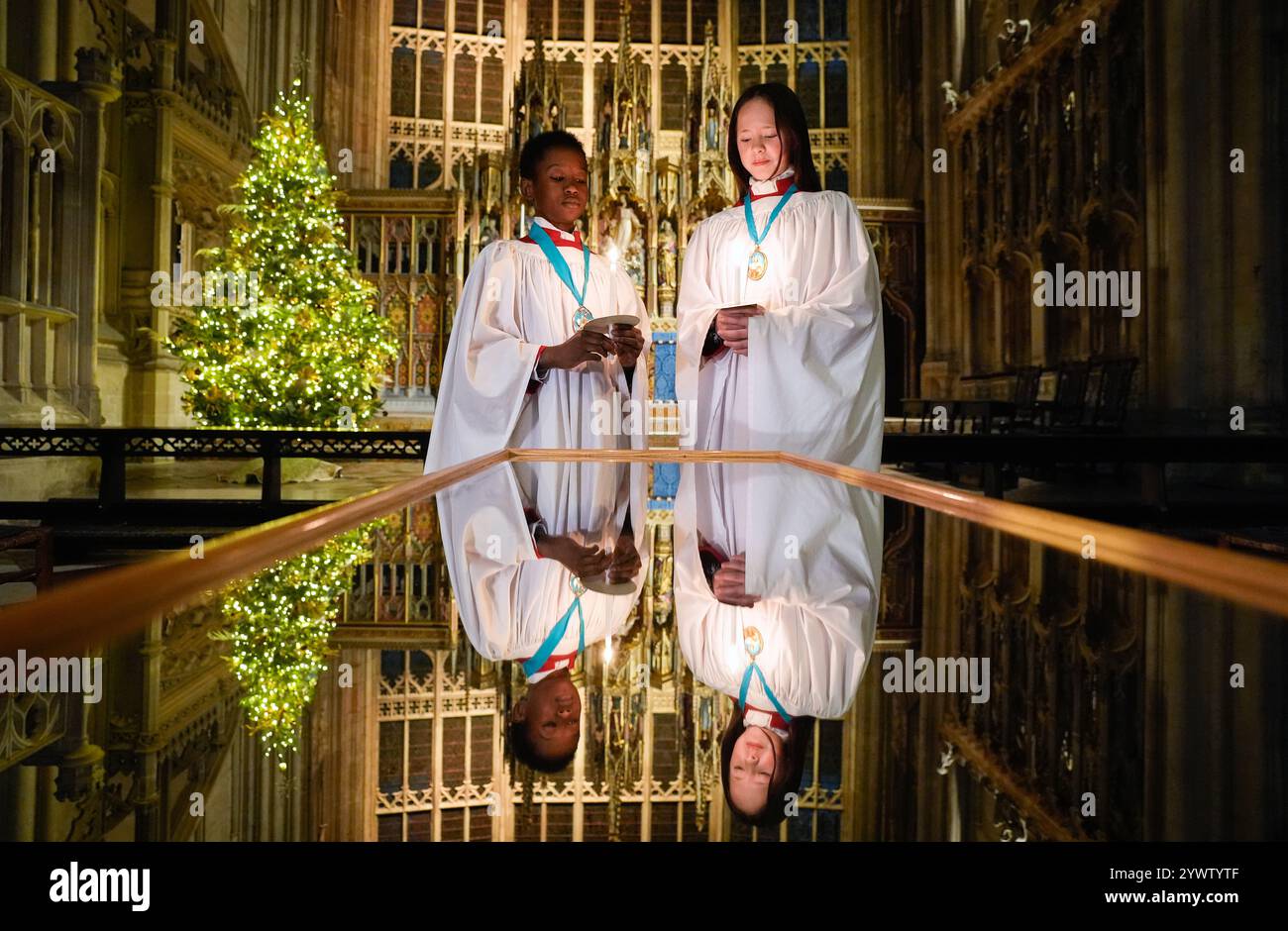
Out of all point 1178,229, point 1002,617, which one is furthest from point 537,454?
point 1178,229

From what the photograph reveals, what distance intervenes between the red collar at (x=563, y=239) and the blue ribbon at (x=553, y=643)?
7.47ft

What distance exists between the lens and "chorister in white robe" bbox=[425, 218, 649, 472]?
2.79 metres

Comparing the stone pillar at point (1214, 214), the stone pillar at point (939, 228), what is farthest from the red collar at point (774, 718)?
the stone pillar at point (939, 228)

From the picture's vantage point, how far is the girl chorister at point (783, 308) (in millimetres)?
2576

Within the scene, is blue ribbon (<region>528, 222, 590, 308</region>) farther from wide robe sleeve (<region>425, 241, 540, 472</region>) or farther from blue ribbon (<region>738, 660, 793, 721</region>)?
blue ribbon (<region>738, 660, 793, 721</region>)

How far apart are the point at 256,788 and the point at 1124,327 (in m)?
9.29

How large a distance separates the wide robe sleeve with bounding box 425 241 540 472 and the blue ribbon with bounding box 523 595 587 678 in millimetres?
1959

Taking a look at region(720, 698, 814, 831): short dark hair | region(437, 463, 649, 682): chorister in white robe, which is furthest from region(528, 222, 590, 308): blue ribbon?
region(720, 698, 814, 831): short dark hair

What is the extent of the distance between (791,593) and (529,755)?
38cm

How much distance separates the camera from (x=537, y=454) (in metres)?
2.64

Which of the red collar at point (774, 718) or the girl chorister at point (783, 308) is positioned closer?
the red collar at point (774, 718)

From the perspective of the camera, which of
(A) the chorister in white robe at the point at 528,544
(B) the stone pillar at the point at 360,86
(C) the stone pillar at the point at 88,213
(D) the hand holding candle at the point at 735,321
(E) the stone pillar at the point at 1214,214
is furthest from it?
(B) the stone pillar at the point at 360,86

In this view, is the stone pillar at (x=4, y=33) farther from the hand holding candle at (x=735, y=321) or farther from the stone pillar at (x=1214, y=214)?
the stone pillar at (x=1214, y=214)
